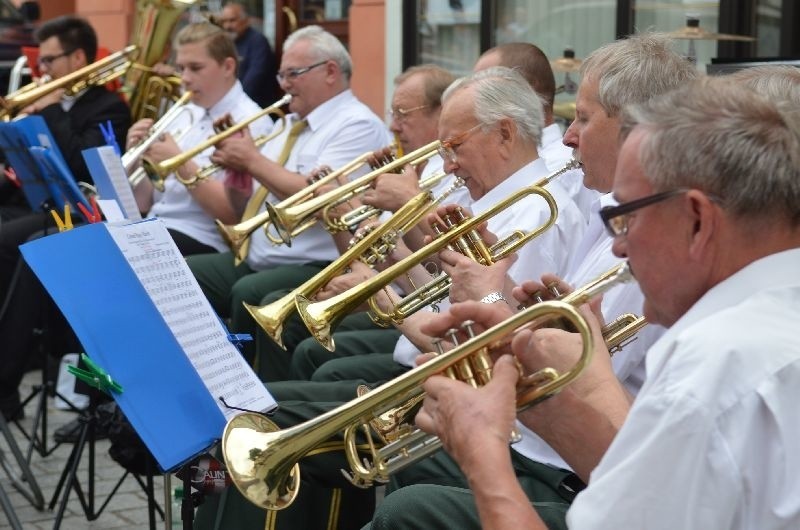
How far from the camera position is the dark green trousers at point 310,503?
9.59 ft

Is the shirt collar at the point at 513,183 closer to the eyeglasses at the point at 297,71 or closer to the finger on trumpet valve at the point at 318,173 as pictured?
the finger on trumpet valve at the point at 318,173

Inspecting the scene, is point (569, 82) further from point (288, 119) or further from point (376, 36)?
point (376, 36)

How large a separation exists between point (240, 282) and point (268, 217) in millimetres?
318

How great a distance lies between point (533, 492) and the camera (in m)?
2.68

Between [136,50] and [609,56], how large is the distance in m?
4.36

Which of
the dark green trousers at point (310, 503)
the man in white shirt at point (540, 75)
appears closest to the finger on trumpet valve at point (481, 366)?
the dark green trousers at point (310, 503)

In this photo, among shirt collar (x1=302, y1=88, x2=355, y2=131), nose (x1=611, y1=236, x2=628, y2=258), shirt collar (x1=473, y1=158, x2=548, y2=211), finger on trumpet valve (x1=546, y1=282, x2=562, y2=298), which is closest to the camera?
nose (x1=611, y1=236, x2=628, y2=258)

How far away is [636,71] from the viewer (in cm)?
282

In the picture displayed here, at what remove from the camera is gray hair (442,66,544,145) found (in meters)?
3.51

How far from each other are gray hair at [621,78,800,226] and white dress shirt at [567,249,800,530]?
0.16 m

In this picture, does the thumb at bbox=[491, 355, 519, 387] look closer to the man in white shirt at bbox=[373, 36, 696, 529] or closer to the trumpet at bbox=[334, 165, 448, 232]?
the man in white shirt at bbox=[373, 36, 696, 529]

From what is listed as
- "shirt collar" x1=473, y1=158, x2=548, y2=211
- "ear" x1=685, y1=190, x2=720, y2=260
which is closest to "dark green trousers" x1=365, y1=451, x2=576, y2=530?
"ear" x1=685, y1=190, x2=720, y2=260

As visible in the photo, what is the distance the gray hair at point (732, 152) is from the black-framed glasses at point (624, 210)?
1cm

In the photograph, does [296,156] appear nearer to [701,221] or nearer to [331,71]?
[331,71]
